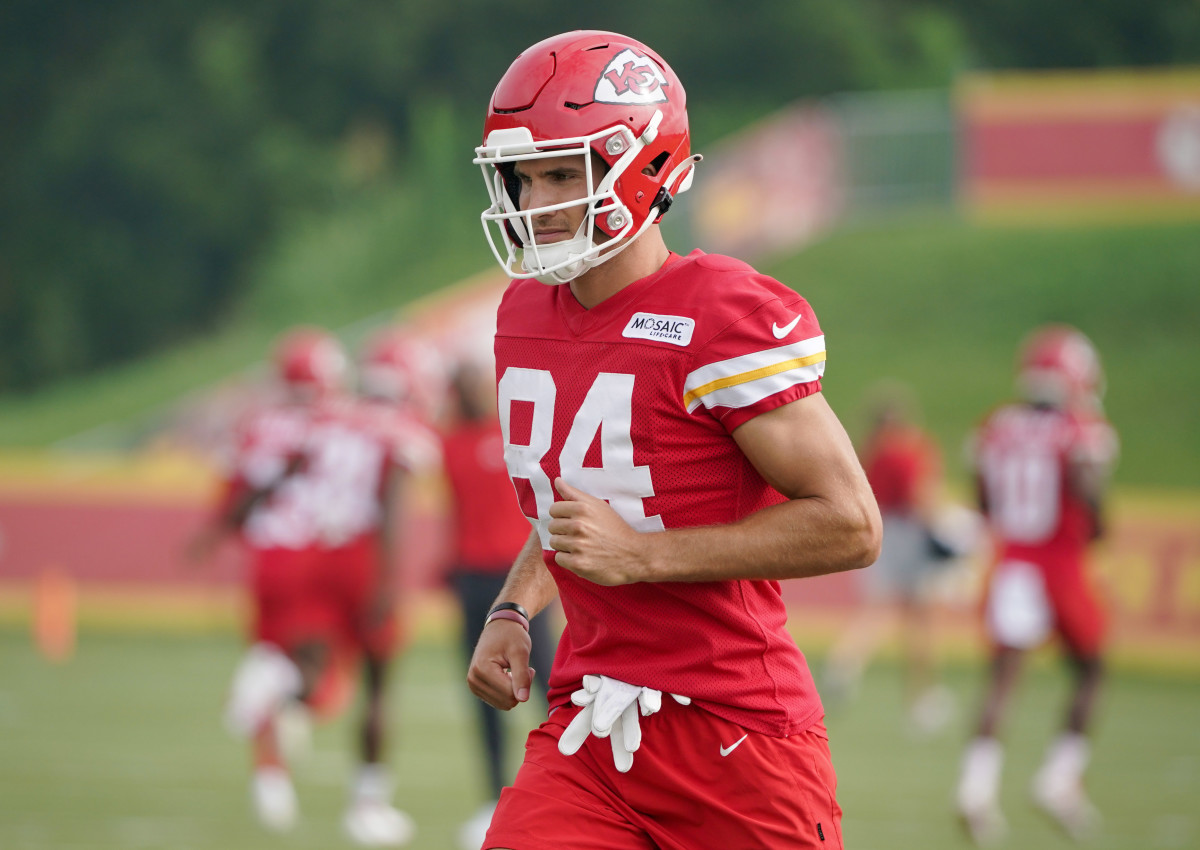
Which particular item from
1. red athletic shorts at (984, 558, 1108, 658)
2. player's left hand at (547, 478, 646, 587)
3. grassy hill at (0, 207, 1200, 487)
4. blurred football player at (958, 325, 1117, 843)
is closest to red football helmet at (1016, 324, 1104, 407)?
blurred football player at (958, 325, 1117, 843)

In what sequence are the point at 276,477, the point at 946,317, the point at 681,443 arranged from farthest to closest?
1. the point at 946,317
2. the point at 276,477
3. the point at 681,443

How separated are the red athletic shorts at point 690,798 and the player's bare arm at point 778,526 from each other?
0.32m

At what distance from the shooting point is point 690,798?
2.81 metres

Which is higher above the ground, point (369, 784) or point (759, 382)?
point (759, 382)

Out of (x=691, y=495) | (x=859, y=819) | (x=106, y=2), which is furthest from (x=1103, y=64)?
(x=691, y=495)

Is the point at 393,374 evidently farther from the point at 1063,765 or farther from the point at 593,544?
the point at 593,544

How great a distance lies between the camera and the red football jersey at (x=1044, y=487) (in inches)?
300

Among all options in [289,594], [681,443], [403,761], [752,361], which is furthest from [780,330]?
[403,761]

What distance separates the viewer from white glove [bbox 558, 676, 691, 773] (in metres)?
2.83

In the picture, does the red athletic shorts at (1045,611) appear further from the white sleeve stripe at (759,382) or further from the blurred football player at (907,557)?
the white sleeve stripe at (759,382)

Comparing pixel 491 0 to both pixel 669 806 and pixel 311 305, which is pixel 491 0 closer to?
pixel 311 305

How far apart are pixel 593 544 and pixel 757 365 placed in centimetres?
41

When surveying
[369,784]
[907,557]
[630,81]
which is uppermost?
[630,81]

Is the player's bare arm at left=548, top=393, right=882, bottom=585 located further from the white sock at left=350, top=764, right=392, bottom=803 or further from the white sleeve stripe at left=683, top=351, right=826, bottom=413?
the white sock at left=350, top=764, right=392, bottom=803
